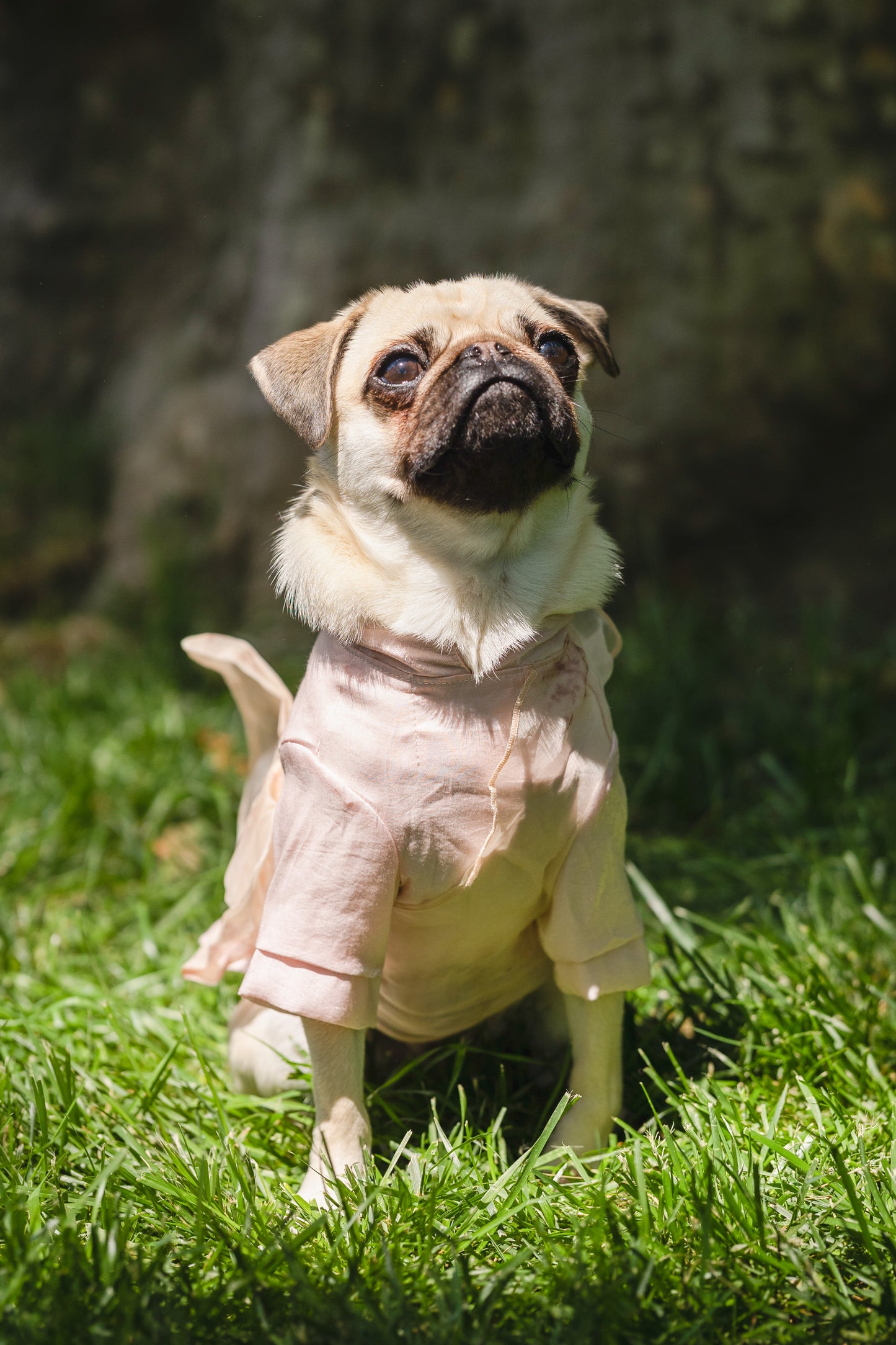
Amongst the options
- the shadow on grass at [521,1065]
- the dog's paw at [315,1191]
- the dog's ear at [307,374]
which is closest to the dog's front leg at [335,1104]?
the dog's paw at [315,1191]

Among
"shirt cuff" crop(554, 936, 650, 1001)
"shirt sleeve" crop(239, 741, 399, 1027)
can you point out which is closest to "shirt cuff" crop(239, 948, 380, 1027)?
"shirt sleeve" crop(239, 741, 399, 1027)

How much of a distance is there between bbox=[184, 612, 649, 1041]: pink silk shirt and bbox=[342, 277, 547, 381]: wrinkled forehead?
0.62 meters

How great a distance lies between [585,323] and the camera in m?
2.58

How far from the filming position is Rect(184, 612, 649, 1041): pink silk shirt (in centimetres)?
209

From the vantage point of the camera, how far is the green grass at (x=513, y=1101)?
6.06 feet

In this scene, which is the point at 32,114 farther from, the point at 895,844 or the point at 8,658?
the point at 895,844

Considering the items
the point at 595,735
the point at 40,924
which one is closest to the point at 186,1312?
the point at 595,735

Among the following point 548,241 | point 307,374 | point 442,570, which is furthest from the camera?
point 548,241

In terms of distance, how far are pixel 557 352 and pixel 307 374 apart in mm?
545

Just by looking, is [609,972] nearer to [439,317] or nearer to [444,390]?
[444,390]

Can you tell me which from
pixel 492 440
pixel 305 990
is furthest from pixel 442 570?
pixel 305 990

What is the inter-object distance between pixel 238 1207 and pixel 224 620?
3.97 metres

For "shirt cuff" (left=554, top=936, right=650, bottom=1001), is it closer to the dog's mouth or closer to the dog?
the dog

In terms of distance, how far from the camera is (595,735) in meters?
2.25
